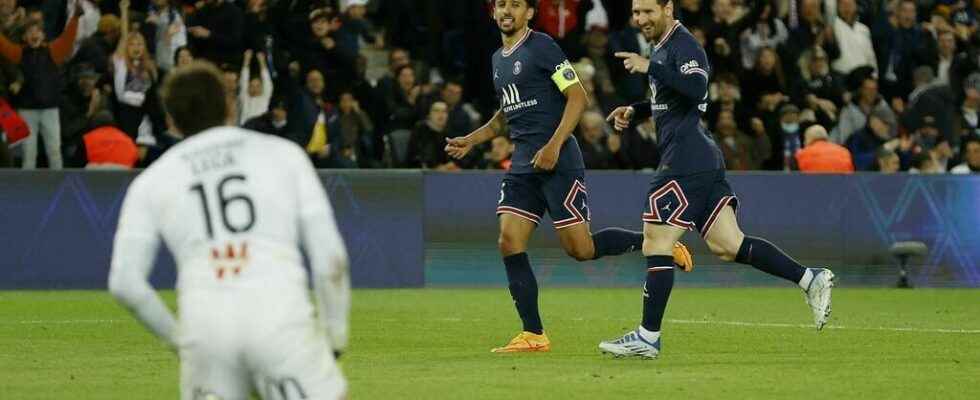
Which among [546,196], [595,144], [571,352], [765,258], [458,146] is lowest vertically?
[595,144]

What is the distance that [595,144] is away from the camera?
69.4 ft

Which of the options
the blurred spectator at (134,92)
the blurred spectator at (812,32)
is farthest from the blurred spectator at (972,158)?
the blurred spectator at (134,92)

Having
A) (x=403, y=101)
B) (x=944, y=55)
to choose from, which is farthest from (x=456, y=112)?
(x=944, y=55)

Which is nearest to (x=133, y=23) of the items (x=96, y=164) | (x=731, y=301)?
(x=96, y=164)

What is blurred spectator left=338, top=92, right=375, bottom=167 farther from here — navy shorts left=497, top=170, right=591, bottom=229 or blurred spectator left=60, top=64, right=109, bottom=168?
navy shorts left=497, top=170, right=591, bottom=229

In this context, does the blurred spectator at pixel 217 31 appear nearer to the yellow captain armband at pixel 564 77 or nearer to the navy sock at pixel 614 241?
the navy sock at pixel 614 241

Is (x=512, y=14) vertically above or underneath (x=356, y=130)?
above

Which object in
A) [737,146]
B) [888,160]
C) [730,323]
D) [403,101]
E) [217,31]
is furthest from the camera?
[737,146]

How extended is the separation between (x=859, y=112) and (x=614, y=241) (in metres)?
12.5

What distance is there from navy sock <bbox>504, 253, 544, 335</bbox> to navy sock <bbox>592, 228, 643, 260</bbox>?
0.80 meters

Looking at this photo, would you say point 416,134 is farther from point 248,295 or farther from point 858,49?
point 248,295

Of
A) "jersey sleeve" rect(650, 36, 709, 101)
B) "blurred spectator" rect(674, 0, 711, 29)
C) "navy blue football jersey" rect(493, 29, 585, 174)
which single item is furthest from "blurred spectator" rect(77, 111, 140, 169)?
"jersey sleeve" rect(650, 36, 709, 101)

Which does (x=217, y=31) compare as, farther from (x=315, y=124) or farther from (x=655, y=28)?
(x=655, y=28)

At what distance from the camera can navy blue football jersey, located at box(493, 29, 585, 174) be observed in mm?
11438
